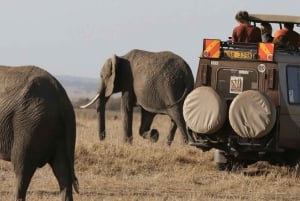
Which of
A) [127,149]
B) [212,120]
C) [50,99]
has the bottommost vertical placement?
[127,149]

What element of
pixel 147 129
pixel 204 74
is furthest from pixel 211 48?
pixel 147 129

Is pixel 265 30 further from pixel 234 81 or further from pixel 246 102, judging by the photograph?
pixel 246 102

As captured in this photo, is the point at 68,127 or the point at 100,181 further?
the point at 100,181

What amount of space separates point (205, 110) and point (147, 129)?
7.69m

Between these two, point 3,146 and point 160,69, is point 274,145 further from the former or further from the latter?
point 160,69

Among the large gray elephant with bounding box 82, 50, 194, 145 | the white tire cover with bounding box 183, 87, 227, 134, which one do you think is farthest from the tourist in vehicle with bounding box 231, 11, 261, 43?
the large gray elephant with bounding box 82, 50, 194, 145

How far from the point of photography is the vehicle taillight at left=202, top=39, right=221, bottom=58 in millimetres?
15750

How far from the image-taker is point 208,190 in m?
Result: 14.2

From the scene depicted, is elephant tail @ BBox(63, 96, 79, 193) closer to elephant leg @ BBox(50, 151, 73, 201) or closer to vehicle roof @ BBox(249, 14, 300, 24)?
elephant leg @ BBox(50, 151, 73, 201)

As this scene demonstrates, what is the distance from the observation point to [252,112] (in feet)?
48.7

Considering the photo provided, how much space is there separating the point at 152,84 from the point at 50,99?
35.9 ft

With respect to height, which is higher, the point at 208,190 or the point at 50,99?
the point at 50,99

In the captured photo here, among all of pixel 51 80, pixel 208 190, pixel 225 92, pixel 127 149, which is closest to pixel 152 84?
pixel 127 149

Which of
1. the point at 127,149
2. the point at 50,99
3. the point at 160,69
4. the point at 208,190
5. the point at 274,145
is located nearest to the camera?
the point at 50,99
